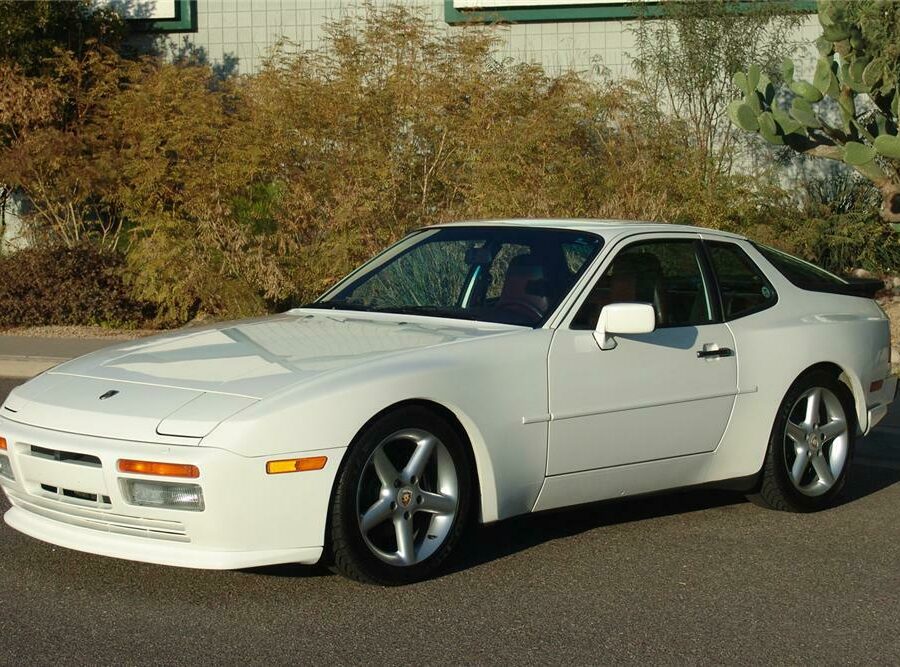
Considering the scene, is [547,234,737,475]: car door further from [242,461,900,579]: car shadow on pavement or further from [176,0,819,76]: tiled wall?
[176,0,819,76]: tiled wall

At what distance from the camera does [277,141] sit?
1611cm

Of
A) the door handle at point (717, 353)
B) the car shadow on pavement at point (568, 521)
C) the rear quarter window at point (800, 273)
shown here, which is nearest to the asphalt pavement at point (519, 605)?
the car shadow on pavement at point (568, 521)

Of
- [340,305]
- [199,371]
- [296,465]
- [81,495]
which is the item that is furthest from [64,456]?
[340,305]

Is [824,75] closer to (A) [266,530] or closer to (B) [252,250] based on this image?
(B) [252,250]

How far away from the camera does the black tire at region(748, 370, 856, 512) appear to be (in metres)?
6.78

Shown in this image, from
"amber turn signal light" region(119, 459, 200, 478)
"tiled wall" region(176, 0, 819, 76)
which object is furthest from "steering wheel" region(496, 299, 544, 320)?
"tiled wall" region(176, 0, 819, 76)

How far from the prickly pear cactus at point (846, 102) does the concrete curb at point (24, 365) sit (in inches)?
297

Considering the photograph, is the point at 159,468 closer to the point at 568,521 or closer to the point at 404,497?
the point at 404,497

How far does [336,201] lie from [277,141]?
3.69 ft

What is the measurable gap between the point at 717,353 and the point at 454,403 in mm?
1655

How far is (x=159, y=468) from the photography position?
4.93 m

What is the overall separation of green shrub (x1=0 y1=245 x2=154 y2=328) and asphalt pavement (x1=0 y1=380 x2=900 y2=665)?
10620 mm

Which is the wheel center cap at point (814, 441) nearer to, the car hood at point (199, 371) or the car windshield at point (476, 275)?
the car windshield at point (476, 275)

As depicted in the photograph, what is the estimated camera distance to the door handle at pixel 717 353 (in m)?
6.44
